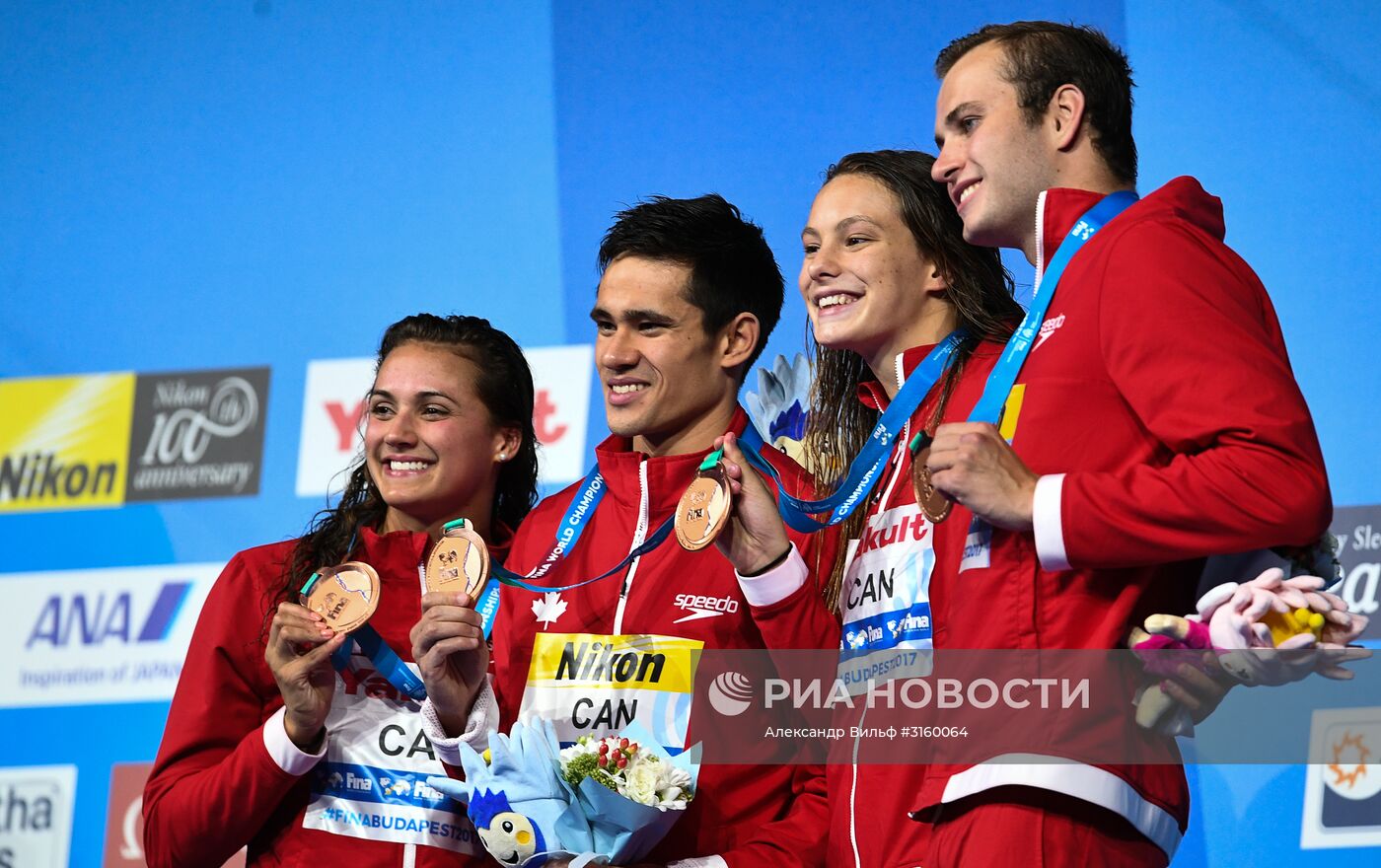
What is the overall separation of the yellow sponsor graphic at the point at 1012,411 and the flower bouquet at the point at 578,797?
0.63 m

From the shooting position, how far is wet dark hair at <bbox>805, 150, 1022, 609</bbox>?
221 centimetres

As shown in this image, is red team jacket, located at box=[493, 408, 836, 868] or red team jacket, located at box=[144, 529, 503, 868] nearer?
red team jacket, located at box=[493, 408, 836, 868]

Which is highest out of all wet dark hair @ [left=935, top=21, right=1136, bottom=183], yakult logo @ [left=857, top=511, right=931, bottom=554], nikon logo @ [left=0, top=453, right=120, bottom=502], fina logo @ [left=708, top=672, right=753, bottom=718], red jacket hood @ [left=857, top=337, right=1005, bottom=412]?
nikon logo @ [left=0, top=453, right=120, bottom=502]

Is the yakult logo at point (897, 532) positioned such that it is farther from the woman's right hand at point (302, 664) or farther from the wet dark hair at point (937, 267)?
the woman's right hand at point (302, 664)

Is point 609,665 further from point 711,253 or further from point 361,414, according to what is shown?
point 361,414

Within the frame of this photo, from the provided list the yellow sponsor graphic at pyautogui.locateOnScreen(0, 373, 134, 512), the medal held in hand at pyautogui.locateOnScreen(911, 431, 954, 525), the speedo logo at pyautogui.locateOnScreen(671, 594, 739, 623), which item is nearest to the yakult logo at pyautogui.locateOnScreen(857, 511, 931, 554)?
the medal held in hand at pyautogui.locateOnScreen(911, 431, 954, 525)

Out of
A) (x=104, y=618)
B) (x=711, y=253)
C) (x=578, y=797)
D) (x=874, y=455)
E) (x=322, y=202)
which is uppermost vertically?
(x=322, y=202)

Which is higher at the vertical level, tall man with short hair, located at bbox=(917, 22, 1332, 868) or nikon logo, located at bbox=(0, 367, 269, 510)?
nikon logo, located at bbox=(0, 367, 269, 510)

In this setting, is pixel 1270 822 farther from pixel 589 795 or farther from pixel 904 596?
pixel 589 795

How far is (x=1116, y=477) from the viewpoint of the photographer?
160cm

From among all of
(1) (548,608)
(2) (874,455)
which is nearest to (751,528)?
(2) (874,455)

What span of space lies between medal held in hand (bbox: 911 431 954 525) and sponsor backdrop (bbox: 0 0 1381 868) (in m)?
1.46

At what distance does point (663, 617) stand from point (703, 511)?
0.28 m

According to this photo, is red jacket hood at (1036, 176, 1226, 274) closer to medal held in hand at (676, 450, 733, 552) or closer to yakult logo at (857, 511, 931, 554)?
yakult logo at (857, 511, 931, 554)
